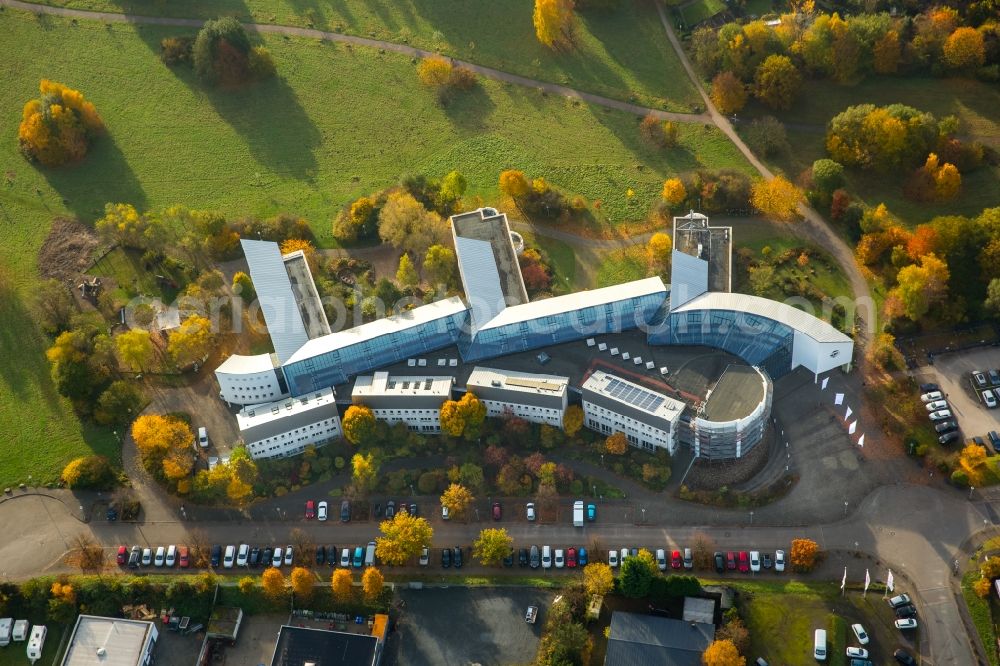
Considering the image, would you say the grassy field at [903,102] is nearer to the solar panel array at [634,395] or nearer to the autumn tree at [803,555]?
the solar panel array at [634,395]

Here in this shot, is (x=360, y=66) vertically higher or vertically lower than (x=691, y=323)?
higher

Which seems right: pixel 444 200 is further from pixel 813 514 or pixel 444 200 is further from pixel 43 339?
pixel 813 514

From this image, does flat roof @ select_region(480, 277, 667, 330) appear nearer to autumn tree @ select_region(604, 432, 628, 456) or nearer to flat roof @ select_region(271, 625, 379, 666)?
autumn tree @ select_region(604, 432, 628, 456)

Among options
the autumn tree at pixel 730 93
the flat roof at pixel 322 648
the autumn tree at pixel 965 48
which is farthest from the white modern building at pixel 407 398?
the autumn tree at pixel 965 48

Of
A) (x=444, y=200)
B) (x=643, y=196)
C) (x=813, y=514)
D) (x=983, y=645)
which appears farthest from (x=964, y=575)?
(x=444, y=200)

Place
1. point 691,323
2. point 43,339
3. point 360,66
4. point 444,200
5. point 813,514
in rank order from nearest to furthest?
point 813,514, point 691,323, point 43,339, point 444,200, point 360,66

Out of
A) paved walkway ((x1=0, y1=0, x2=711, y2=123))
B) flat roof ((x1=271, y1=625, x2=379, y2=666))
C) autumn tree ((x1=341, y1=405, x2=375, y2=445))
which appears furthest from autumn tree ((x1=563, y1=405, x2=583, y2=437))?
paved walkway ((x1=0, y1=0, x2=711, y2=123))
